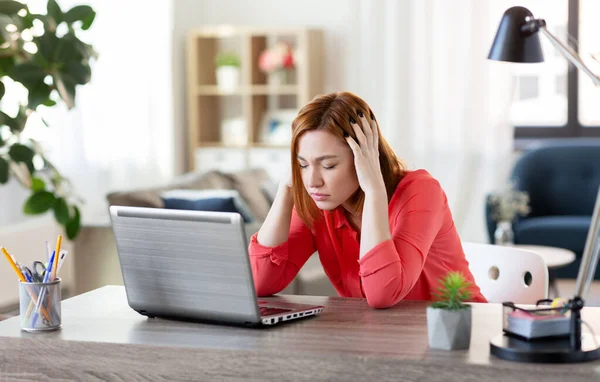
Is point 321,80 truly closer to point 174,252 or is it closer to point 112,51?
point 112,51

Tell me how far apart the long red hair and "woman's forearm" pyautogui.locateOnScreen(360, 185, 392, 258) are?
162 millimetres

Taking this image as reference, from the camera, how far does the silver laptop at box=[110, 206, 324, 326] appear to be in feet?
5.46

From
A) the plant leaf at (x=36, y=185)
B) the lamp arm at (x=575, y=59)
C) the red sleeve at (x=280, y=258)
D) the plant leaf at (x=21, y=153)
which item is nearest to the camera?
the lamp arm at (x=575, y=59)

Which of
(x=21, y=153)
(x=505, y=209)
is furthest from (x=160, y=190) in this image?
(x=505, y=209)

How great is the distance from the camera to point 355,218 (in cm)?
220

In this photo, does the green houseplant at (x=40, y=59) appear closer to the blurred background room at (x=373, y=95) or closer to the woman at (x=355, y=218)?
the woman at (x=355, y=218)

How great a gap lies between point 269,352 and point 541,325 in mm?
457

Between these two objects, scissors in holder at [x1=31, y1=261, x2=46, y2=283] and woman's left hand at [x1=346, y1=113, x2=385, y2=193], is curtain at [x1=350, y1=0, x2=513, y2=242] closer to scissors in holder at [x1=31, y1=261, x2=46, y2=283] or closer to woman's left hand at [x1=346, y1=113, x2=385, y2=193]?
woman's left hand at [x1=346, y1=113, x2=385, y2=193]

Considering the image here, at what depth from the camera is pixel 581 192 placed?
20.6 feet

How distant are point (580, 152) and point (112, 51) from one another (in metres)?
3.25

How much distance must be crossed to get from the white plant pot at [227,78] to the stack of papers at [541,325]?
551 cm

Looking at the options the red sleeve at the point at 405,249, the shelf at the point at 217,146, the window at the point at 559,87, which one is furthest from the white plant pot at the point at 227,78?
the red sleeve at the point at 405,249

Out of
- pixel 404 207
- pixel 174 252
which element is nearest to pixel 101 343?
pixel 174 252

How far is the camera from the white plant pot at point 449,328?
1.52 m
